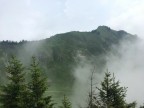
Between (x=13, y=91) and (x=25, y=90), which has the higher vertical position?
(x=25, y=90)

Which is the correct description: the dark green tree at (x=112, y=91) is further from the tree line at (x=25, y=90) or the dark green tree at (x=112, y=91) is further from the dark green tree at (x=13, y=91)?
the dark green tree at (x=13, y=91)

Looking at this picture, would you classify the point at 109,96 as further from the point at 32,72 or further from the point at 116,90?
the point at 32,72

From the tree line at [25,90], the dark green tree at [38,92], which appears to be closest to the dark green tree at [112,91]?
the tree line at [25,90]

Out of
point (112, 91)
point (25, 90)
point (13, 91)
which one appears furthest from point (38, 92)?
point (112, 91)

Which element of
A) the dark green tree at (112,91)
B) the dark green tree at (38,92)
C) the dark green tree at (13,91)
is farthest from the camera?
the dark green tree at (112,91)

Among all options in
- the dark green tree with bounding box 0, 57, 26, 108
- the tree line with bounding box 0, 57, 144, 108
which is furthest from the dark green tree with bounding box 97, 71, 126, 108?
the dark green tree with bounding box 0, 57, 26, 108

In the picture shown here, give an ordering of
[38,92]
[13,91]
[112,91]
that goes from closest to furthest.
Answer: [38,92] → [13,91] → [112,91]

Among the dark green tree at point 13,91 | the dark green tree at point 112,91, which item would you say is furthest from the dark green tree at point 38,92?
the dark green tree at point 112,91

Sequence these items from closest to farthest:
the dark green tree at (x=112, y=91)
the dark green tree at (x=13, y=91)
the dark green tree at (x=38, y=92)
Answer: the dark green tree at (x=38, y=92)
the dark green tree at (x=13, y=91)
the dark green tree at (x=112, y=91)

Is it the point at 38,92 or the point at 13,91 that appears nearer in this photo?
the point at 38,92

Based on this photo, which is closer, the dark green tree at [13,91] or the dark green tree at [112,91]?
the dark green tree at [13,91]

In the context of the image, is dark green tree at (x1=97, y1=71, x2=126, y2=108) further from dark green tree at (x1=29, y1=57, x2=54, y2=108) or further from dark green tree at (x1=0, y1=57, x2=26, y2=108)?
dark green tree at (x1=0, y1=57, x2=26, y2=108)

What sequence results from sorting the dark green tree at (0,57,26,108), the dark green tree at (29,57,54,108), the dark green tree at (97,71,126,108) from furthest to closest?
the dark green tree at (97,71,126,108) → the dark green tree at (0,57,26,108) → the dark green tree at (29,57,54,108)

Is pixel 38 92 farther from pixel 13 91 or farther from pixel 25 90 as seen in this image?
pixel 13 91
